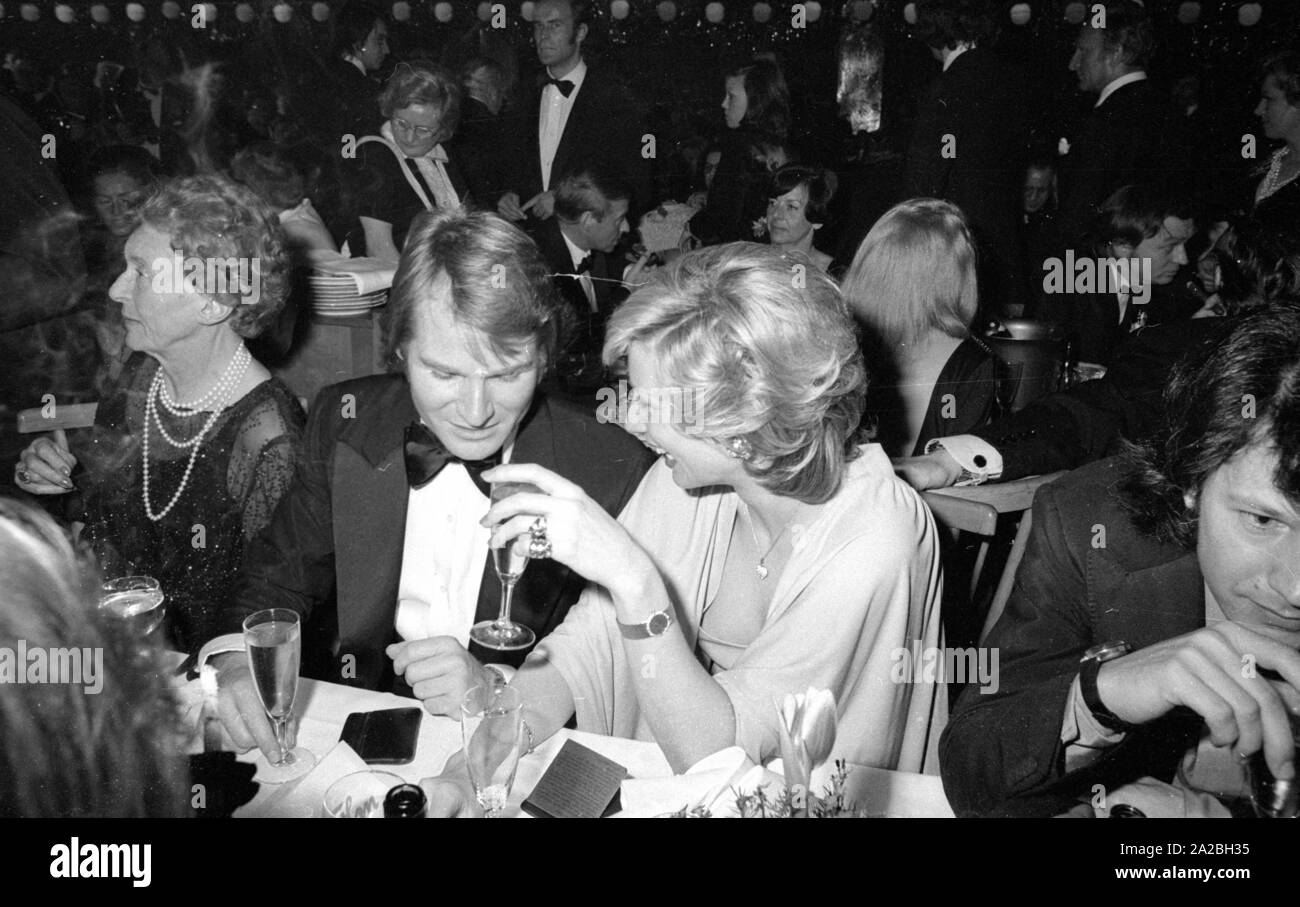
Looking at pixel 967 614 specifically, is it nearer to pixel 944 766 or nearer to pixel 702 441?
pixel 944 766

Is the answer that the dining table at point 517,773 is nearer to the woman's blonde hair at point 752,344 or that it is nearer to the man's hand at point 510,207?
the woman's blonde hair at point 752,344

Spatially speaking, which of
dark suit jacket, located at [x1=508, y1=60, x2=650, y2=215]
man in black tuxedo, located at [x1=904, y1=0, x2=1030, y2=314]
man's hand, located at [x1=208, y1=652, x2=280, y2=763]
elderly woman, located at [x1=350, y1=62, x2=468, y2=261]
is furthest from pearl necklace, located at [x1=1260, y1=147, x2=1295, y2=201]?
man's hand, located at [x1=208, y1=652, x2=280, y2=763]

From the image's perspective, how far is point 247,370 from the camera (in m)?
1.77

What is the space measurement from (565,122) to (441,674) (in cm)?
104

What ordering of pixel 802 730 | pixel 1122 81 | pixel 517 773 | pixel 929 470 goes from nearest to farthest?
pixel 802 730 < pixel 517 773 < pixel 1122 81 < pixel 929 470

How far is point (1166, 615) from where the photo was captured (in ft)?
4.71

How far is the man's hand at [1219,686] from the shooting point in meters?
1.16

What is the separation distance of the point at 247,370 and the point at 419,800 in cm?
102

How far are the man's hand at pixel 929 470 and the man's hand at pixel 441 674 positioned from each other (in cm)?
90

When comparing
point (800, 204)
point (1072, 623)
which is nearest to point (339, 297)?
point (800, 204)

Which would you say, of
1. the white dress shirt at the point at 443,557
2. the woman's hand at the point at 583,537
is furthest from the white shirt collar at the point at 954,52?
the white dress shirt at the point at 443,557

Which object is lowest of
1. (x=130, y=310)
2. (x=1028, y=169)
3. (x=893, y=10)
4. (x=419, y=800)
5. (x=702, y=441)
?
(x=419, y=800)

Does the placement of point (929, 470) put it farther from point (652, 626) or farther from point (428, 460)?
point (428, 460)
